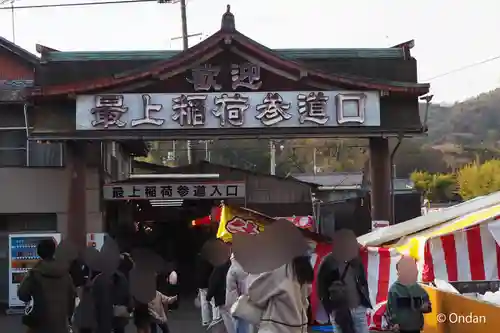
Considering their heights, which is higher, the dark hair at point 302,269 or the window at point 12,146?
the window at point 12,146

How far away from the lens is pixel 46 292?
786 centimetres

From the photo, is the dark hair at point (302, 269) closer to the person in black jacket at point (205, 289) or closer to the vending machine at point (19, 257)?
the person in black jacket at point (205, 289)

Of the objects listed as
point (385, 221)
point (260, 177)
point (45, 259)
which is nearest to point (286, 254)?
point (45, 259)

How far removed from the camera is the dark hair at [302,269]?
6.16 meters

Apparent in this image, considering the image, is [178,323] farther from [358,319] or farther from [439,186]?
[439,186]

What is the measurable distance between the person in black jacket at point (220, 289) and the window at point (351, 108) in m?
8.07

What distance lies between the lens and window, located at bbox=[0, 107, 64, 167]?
19906 millimetres

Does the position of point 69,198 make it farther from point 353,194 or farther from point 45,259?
point 353,194

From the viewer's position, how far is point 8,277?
19297mm

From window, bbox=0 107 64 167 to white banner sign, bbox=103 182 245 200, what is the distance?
5.35 ft

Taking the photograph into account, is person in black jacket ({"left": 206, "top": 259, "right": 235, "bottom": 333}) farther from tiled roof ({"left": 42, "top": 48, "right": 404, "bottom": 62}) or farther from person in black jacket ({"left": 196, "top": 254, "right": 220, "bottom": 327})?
tiled roof ({"left": 42, "top": 48, "right": 404, "bottom": 62})

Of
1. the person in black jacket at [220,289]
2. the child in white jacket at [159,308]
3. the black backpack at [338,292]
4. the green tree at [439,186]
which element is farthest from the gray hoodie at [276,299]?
the green tree at [439,186]

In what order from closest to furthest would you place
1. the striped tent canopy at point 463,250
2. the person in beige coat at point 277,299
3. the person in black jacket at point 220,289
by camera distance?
the person in beige coat at point 277,299, the person in black jacket at point 220,289, the striped tent canopy at point 463,250

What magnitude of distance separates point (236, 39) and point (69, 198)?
5.53 m
